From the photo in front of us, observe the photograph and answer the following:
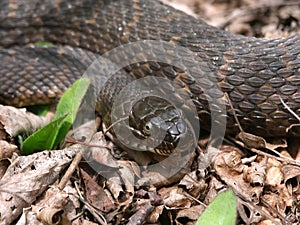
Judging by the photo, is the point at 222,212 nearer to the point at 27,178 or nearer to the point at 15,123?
the point at 27,178

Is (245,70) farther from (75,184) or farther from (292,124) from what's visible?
(75,184)

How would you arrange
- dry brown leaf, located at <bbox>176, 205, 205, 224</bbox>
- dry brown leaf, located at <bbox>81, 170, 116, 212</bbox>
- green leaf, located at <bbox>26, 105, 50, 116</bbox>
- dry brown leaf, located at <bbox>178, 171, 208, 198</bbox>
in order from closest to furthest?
1. dry brown leaf, located at <bbox>176, 205, 205, 224</bbox>
2. dry brown leaf, located at <bbox>81, 170, 116, 212</bbox>
3. dry brown leaf, located at <bbox>178, 171, 208, 198</bbox>
4. green leaf, located at <bbox>26, 105, 50, 116</bbox>

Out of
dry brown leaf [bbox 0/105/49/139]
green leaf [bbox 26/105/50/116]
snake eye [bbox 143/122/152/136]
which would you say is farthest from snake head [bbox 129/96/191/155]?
green leaf [bbox 26/105/50/116]

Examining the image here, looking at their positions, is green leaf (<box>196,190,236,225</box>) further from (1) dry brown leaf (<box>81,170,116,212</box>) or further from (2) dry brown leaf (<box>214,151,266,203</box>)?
(1) dry brown leaf (<box>81,170,116,212</box>)

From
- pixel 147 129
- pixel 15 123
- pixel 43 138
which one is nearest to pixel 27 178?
pixel 43 138

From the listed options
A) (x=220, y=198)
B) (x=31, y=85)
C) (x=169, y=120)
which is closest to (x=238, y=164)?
(x=169, y=120)
